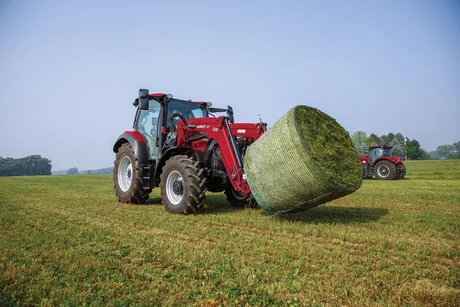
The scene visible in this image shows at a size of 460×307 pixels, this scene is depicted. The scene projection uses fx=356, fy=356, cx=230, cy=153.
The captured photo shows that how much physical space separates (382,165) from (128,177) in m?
17.4

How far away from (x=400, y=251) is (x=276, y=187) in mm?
1918

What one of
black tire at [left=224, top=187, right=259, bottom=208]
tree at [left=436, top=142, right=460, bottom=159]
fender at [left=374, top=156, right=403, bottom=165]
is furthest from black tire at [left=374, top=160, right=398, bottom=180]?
tree at [left=436, top=142, right=460, bottom=159]

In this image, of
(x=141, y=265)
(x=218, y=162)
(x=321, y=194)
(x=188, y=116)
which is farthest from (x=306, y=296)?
(x=188, y=116)

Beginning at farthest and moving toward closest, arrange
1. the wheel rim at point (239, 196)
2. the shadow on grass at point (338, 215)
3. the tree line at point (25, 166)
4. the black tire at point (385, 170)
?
the tree line at point (25, 166), the black tire at point (385, 170), the wheel rim at point (239, 196), the shadow on grass at point (338, 215)

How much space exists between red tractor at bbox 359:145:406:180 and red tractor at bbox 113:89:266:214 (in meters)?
15.4

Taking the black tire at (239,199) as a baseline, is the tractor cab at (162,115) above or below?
above

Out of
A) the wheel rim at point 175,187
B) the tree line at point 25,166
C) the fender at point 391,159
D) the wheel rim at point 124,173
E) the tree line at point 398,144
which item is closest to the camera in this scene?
the wheel rim at point 175,187

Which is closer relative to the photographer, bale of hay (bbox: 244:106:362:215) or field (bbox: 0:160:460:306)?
field (bbox: 0:160:460:306)

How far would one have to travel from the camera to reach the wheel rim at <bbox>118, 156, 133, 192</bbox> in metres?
9.46

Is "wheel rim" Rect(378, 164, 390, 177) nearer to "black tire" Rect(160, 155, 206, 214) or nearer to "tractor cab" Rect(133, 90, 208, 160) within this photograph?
"tractor cab" Rect(133, 90, 208, 160)

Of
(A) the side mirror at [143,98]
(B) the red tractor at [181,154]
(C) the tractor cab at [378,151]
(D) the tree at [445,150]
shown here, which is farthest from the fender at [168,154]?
(D) the tree at [445,150]

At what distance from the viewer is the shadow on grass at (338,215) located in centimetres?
641

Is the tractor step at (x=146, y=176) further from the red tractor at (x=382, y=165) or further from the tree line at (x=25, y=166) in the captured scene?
the tree line at (x=25, y=166)

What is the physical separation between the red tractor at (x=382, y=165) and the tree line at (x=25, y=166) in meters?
68.1
